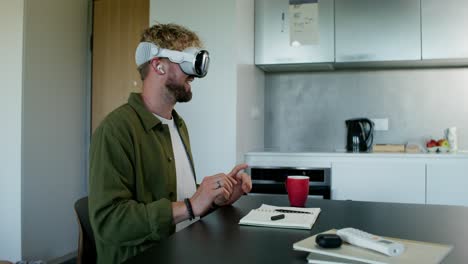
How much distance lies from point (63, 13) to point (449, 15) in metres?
2.67

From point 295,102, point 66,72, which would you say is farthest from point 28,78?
point 295,102

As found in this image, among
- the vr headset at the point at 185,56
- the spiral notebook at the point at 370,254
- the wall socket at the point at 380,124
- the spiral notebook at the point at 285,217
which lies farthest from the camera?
the wall socket at the point at 380,124

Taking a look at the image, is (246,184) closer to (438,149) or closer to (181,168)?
(181,168)

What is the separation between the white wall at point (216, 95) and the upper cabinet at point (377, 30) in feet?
2.46

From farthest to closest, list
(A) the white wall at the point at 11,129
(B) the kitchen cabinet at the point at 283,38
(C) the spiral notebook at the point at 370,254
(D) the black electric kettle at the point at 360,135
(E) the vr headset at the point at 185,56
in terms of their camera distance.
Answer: (D) the black electric kettle at the point at 360,135, (B) the kitchen cabinet at the point at 283,38, (A) the white wall at the point at 11,129, (E) the vr headset at the point at 185,56, (C) the spiral notebook at the point at 370,254

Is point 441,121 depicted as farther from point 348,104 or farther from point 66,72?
point 66,72

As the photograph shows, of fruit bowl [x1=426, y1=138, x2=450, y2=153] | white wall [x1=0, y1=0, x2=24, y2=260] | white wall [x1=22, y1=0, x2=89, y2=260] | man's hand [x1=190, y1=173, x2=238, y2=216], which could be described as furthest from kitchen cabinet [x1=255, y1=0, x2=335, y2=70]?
man's hand [x1=190, y1=173, x2=238, y2=216]

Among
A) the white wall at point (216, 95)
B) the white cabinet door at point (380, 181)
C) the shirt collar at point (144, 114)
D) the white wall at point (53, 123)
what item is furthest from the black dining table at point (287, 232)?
the white wall at point (53, 123)

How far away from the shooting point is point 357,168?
2830 millimetres

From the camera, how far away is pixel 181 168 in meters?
1.54

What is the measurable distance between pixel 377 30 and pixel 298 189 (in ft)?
6.73

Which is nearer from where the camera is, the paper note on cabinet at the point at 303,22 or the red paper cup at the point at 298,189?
the red paper cup at the point at 298,189

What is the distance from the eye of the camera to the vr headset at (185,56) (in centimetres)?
135

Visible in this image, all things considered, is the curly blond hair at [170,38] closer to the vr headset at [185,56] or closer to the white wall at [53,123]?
the vr headset at [185,56]
